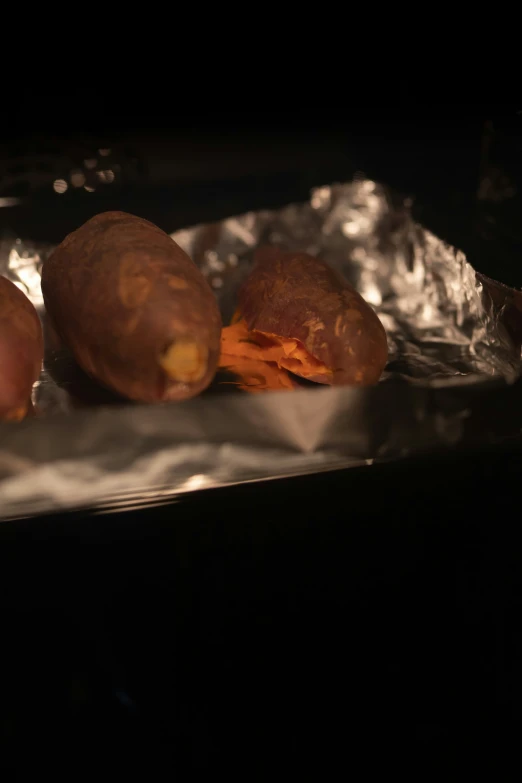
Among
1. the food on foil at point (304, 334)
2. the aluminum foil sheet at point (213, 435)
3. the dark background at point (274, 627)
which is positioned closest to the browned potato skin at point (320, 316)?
the food on foil at point (304, 334)

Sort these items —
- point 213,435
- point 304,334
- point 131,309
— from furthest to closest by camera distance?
point 304,334
point 131,309
point 213,435

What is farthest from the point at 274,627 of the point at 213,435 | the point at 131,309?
the point at 131,309

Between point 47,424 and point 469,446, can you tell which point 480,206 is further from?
point 47,424

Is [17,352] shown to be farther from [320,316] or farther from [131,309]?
[320,316]

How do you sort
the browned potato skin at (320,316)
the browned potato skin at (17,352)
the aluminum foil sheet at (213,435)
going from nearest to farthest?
the aluminum foil sheet at (213,435) < the browned potato skin at (17,352) < the browned potato skin at (320,316)

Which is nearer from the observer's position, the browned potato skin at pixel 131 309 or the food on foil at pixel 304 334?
the browned potato skin at pixel 131 309

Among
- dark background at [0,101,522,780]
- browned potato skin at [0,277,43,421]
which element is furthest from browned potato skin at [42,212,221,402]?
dark background at [0,101,522,780]

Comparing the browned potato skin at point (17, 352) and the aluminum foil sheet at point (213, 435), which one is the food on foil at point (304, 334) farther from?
the browned potato skin at point (17, 352)
